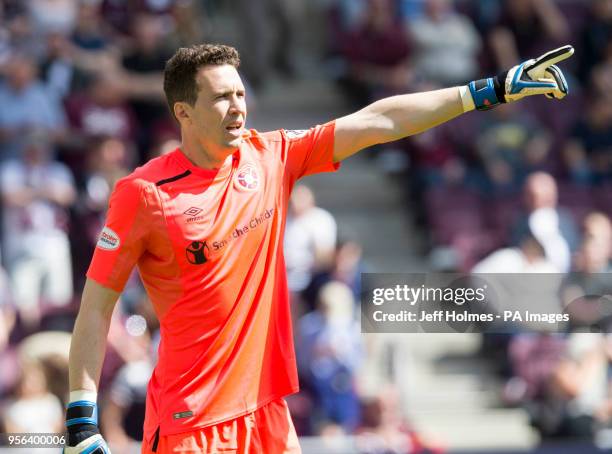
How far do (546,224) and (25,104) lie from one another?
Answer: 458 cm

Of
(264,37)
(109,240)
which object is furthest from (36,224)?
(109,240)

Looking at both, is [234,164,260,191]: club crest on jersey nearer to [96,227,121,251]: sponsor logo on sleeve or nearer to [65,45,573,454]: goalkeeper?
[65,45,573,454]: goalkeeper

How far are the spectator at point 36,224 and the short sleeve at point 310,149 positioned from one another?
5078 millimetres

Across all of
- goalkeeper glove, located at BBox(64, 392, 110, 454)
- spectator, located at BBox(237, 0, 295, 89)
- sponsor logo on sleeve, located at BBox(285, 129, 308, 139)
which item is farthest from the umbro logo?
spectator, located at BBox(237, 0, 295, 89)

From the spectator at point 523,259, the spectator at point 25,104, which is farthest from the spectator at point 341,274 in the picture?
the spectator at point 25,104

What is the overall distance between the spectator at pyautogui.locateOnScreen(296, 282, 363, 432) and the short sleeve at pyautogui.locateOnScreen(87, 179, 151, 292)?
4805 mm

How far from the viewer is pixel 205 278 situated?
4.38 m

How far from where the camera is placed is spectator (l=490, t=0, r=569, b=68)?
12961 millimetres

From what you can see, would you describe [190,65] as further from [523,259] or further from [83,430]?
[523,259]

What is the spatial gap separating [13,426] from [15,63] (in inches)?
146

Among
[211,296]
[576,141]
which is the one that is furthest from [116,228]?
[576,141]

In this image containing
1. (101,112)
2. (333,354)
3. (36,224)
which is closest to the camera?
(333,354)

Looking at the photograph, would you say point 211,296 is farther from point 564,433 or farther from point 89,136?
point 89,136

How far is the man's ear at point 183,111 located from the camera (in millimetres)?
4453
